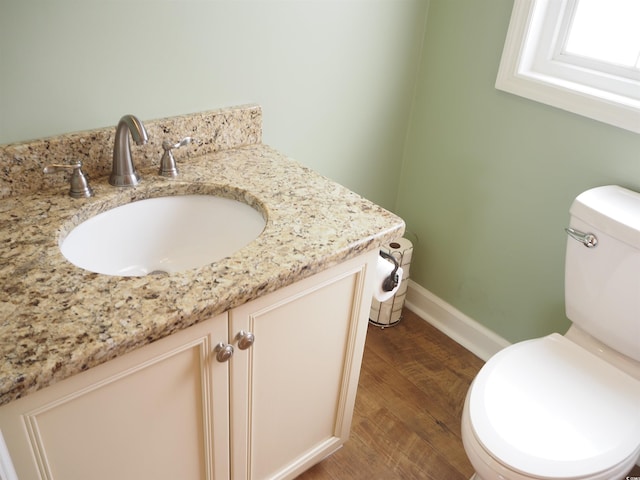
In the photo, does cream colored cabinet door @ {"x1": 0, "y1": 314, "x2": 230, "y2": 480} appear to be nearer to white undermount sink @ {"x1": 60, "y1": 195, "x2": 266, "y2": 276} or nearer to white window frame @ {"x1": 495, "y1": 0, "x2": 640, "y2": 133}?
white undermount sink @ {"x1": 60, "y1": 195, "x2": 266, "y2": 276}

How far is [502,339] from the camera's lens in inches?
78.0

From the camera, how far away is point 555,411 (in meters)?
1.29

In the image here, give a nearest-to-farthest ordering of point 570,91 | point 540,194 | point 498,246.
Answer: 1. point 570,91
2. point 540,194
3. point 498,246

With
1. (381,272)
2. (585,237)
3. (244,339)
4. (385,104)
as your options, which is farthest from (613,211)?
(244,339)

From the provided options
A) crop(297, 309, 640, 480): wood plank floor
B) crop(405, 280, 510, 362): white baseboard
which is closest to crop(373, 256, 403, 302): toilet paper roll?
crop(297, 309, 640, 480): wood plank floor

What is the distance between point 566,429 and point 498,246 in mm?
766

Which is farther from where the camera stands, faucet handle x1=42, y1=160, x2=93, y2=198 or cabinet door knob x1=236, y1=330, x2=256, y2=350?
faucet handle x1=42, y1=160, x2=93, y2=198

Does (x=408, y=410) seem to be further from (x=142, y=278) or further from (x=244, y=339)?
(x=142, y=278)

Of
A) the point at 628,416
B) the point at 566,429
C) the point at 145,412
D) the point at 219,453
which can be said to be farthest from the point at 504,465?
the point at 145,412

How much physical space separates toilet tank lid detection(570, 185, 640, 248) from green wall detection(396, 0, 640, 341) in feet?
0.29

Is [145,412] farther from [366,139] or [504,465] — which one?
[366,139]

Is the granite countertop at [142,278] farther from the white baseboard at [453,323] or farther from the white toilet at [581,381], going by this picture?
the white baseboard at [453,323]

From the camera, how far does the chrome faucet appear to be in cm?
113

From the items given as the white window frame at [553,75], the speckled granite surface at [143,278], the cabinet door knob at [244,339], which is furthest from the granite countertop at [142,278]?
the white window frame at [553,75]
